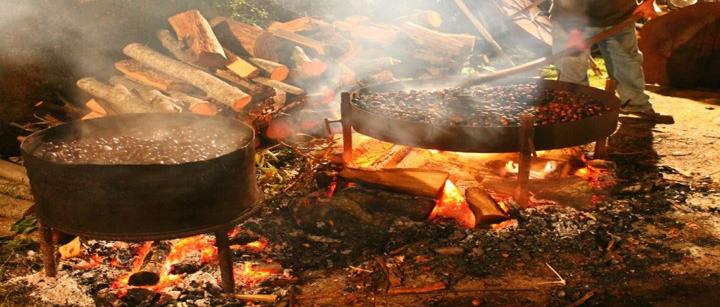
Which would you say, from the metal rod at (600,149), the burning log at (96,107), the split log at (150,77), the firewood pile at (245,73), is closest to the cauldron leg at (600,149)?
the metal rod at (600,149)

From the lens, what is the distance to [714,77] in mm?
10070

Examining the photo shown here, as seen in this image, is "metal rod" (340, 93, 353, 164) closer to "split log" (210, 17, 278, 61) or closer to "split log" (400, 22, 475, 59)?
"split log" (210, 17, 278, 61)

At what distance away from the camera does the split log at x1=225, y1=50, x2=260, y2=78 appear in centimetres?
725

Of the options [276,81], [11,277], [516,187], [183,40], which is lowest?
[11,277]

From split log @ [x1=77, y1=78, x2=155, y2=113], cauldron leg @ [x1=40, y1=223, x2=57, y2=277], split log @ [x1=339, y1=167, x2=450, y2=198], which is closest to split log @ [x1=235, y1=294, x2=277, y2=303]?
cauldron leg @ [x1=40, y1=223, x2=57, y2=277]

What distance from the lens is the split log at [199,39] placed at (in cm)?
711

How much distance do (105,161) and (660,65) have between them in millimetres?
9844

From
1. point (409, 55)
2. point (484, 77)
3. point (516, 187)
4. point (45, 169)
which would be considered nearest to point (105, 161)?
point (45, 169)

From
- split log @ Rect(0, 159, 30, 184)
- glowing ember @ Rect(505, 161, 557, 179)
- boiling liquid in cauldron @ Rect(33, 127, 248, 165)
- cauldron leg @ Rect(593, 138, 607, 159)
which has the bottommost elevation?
split log @ Rect(0, 159, 30, 184)

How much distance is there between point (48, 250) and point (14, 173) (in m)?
2.67

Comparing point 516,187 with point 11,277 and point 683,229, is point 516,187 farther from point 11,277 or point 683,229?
point 11,277

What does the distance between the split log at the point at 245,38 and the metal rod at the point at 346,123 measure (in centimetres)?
209

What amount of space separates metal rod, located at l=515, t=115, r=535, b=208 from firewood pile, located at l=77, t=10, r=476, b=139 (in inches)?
124

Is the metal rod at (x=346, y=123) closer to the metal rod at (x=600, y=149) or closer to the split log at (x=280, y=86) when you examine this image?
the split log at (x=280, y=86)
